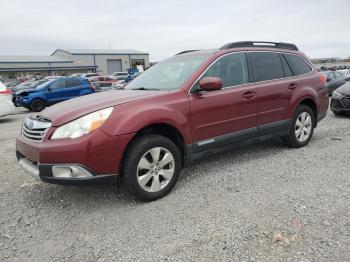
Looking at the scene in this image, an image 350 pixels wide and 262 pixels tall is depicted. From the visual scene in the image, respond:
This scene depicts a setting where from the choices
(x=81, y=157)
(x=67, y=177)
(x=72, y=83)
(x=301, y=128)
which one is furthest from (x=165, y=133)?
(x=72, y=83)

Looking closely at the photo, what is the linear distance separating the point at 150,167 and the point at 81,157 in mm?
770

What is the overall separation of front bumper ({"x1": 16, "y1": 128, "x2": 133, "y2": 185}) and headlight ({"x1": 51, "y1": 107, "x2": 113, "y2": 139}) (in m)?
0.06

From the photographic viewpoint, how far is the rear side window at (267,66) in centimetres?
498

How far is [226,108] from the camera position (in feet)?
14.5

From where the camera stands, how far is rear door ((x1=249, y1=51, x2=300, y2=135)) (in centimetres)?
494

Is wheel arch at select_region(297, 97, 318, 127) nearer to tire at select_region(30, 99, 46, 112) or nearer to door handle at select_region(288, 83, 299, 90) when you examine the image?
door handle at select_region(288, 83, 299, 90)

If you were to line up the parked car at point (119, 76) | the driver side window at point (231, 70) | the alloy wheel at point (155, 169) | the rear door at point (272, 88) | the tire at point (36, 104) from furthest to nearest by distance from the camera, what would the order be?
the parked car at point (119, 76) → the tire at point (36, 104) → the rear door at point (272, 88) → the driver side window at point (231, 70) → the alloy wheel at point (155, 169)

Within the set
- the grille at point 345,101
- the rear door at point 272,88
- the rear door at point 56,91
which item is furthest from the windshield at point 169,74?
the rear door at point 56,91

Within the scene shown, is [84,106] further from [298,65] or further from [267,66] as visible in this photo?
[298,65]

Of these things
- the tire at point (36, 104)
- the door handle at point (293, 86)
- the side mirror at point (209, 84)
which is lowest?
the tire at point (36, 104)

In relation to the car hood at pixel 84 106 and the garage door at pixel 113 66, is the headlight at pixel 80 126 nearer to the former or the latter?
the car hood at pixel 84 106

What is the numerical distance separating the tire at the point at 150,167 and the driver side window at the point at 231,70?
1170mm

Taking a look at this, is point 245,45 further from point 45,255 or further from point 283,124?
point 45,255

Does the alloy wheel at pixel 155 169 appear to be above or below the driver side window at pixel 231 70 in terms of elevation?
below
